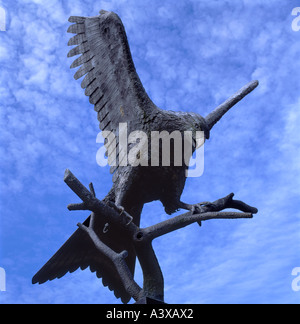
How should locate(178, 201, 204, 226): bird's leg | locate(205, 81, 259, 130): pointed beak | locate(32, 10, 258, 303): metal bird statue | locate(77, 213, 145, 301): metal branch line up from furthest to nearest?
locate(205, 81, 259, 130): pointed beak → locate(32, 10, 258, 303): metal bird statue → locate(178, 201, 204, 226): bird's leg → locate(77, 213, 145, 301): metal branch

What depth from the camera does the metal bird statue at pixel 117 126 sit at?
3943 millimetres

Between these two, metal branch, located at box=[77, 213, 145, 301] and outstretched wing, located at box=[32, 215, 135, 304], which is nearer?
metal branch, located at box=[77, 213, 145, 301]

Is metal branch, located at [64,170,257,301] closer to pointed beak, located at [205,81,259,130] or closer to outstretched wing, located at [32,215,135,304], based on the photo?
outstretched wing, located at [32,215,135,304]

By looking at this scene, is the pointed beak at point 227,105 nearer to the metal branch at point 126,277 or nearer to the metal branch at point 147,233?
the metal branch at point 147,233

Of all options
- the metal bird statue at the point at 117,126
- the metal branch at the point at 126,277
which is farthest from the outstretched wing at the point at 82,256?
the metal branch at the point at 126,277

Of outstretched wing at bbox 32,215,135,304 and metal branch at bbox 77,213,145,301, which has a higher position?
outstretched wing at bbox 32,215,135,304

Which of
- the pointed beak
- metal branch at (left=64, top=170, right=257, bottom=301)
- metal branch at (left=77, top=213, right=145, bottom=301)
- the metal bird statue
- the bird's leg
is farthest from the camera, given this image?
the pointed beak

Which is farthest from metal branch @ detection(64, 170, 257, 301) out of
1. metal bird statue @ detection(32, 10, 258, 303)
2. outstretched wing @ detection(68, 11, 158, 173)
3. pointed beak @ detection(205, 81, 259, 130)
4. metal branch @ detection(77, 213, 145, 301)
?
pointed beak @ detection(205, 81, 259, 130)

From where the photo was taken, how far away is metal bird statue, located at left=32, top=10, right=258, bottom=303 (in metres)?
3.94

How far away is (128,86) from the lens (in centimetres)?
403
